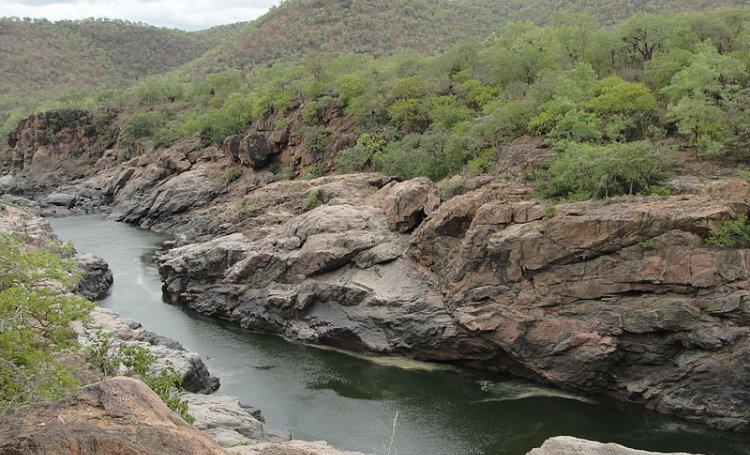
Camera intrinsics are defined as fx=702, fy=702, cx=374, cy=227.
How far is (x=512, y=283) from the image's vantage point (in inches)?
1102

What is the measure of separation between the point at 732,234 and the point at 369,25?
265 feet

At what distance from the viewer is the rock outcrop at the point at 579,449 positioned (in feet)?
33.2

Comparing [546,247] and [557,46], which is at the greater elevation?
[557,46]

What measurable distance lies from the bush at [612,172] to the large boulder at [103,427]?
2209 centimetres

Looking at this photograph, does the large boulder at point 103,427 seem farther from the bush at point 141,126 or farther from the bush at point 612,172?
the bush at point 141,126

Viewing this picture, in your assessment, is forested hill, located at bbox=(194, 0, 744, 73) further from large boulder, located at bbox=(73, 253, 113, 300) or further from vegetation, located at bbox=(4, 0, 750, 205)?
large boulder, located at bbox=(73, 253, 113, 300)

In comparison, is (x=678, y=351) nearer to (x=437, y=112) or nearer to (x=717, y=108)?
(x=717, y=108)

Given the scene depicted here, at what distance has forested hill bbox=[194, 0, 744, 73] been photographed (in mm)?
93625

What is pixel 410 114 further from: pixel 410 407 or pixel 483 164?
pixel 410 407

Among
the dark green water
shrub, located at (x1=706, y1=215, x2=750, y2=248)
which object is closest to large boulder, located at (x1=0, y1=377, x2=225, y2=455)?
the dark green water

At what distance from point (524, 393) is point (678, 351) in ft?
18.6

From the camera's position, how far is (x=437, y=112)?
4466 cm

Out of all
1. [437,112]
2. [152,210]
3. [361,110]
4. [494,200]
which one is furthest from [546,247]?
[152,210]

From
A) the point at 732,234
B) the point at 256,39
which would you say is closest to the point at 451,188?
the point at 732,234
